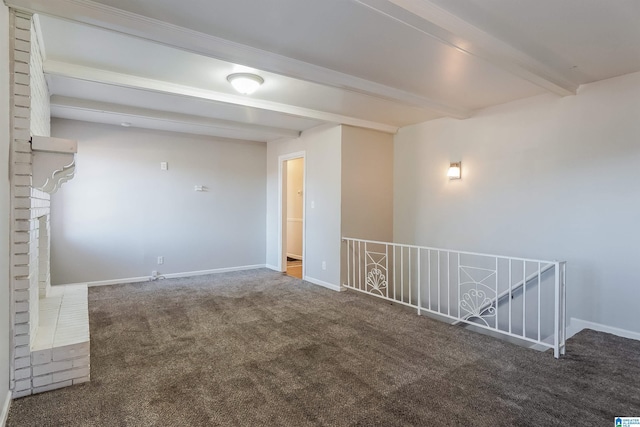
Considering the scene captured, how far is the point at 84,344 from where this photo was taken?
92.0 inches

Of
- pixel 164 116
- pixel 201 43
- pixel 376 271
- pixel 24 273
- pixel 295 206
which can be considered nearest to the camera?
pixel 24 273

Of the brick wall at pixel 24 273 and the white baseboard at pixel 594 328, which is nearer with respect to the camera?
the brick wall at pixel 24 273

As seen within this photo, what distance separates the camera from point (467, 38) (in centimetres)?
247

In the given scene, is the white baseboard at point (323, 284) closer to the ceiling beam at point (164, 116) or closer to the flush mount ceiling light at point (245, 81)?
the ceiling beam at point (164, 116)

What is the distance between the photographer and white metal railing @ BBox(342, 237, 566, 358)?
3.66 m

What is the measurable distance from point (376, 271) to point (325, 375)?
98.6 inches

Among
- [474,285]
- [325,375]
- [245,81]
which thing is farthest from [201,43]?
[474,285]

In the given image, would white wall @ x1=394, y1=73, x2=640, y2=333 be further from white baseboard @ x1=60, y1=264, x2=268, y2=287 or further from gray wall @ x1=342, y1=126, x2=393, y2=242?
white baseboard @ x1=60, y1=264, x2=268, y2=287

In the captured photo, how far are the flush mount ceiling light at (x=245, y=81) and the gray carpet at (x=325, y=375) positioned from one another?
2.33 m

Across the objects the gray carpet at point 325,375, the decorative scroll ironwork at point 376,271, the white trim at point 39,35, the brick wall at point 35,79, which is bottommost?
the gray carpet at point 325,375

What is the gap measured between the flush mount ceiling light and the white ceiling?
0.07 meters

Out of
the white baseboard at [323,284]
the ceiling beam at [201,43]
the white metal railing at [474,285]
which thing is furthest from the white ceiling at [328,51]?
the white baseboard at [323,284]

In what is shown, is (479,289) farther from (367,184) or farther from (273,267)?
(273,267)

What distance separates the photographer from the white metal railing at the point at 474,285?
12.0 ft
